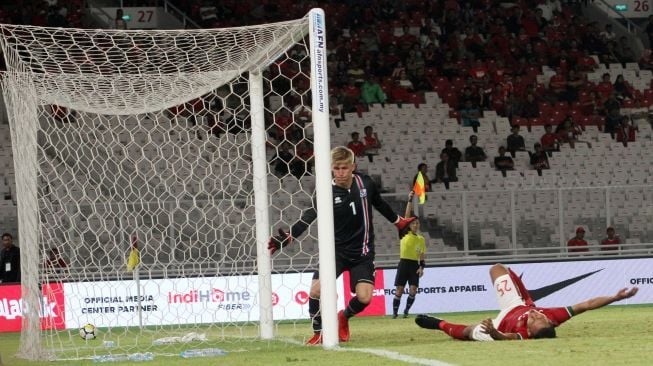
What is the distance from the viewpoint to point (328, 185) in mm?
11133

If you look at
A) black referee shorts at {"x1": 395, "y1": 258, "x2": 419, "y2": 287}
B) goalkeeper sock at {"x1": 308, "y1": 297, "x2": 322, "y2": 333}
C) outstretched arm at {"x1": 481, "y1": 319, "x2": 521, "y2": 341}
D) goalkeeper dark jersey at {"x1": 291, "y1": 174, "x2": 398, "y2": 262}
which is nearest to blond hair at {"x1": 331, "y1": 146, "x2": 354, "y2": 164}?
goalkeeper dark jersey at {"x1": 291, "y1": 174, "x2": 398, "y2": 262}

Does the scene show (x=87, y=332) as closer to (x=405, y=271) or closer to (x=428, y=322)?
(x=428, y=322)

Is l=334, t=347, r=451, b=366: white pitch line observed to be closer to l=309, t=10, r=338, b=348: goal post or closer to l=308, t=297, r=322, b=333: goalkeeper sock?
l=309, t=10, r=338, b=348: goal post

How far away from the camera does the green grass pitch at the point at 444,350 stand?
Answer: 31.0ft

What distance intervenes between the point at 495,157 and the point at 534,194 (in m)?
3.92

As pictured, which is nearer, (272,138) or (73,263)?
(73,263)

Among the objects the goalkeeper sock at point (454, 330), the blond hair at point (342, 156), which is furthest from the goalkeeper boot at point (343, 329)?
the blond hair at point (342, 156)

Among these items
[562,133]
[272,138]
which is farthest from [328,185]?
[562,133]

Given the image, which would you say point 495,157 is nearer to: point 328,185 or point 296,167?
point 296,167

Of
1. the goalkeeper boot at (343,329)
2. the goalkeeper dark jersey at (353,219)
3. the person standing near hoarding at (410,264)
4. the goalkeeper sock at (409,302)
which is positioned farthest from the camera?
the person standing near hoarding at (410,264)

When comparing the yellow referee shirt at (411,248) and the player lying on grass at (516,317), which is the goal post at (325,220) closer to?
the player lying on grass at (516,317)

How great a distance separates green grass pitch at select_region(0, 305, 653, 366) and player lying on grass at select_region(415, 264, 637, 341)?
7.1 inches

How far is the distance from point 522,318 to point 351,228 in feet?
6.59

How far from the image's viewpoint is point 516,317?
1134 centimetres
